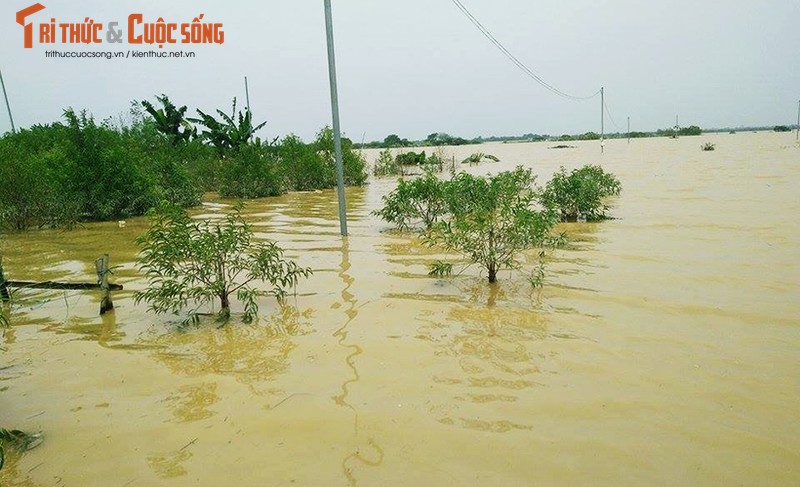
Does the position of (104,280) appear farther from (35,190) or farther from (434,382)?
(35,190)

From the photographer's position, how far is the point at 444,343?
15.3 ft

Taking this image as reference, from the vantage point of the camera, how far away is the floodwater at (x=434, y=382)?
2.96 meters

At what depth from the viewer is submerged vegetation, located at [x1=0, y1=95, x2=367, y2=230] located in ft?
39.7

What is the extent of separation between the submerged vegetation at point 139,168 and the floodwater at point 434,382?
473 centimetres

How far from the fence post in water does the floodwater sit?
0.22 m

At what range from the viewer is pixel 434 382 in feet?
12.9

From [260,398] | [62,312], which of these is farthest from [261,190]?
[260,398]

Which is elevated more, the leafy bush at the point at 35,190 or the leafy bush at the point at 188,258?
the leafy bush at the point at 35,190

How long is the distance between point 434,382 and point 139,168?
41.3 feet

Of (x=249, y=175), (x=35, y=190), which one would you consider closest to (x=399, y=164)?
(x=249, y=175)

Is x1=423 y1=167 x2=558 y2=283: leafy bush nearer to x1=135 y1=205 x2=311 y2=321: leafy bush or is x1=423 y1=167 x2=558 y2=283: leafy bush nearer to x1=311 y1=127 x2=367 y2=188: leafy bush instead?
x1=135 y1=205 x2=311 y2=321: leafy bush

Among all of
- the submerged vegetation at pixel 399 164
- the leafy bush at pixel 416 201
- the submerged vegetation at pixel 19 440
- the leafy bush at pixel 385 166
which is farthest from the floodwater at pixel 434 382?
the leafy bush at pixel 385 166

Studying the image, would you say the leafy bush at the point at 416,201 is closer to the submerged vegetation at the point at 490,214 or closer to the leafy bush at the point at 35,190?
the submerged vegetation at the point at 490,214

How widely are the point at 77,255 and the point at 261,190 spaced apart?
9.94 meters
